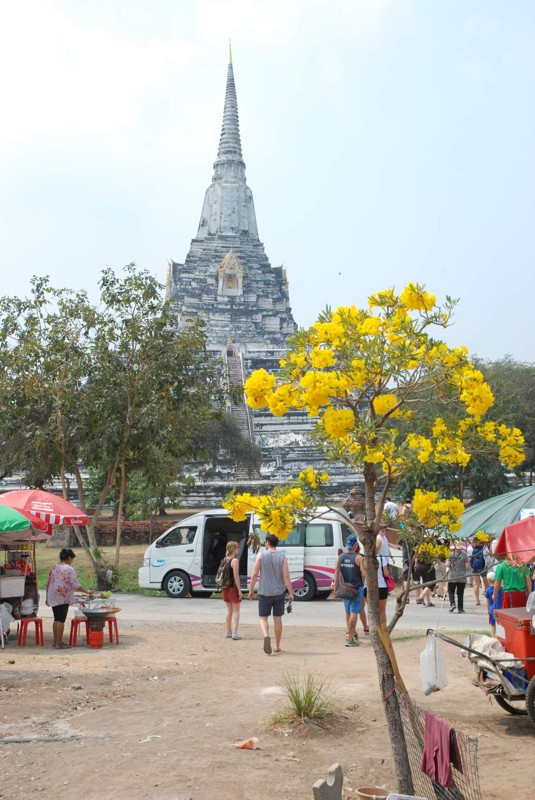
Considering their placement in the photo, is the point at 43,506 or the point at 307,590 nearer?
the point at 43,506

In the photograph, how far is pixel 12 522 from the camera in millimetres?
10781

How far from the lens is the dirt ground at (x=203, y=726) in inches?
222

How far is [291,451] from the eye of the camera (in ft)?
145

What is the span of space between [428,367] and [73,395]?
1368 centimetres

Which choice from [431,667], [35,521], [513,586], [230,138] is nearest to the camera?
[431,667]

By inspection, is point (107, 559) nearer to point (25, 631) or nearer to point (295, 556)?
point (295, 556)

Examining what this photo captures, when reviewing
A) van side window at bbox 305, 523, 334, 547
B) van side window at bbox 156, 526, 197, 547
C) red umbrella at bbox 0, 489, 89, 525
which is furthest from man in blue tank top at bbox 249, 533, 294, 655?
van side window at bbox 156, 526, 197, 547

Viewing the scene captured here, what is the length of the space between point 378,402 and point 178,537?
12.4m

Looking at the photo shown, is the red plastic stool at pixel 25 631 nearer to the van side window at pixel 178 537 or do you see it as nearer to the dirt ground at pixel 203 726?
the dirt ground at pixel 203 726

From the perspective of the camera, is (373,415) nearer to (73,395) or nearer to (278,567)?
(278,567)

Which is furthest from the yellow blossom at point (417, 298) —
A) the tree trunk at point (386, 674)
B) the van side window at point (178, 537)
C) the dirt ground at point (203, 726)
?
the van side window at point (178, 537)

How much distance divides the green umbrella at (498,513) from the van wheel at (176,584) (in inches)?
223

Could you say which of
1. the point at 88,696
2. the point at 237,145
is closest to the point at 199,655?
the point at 88,696

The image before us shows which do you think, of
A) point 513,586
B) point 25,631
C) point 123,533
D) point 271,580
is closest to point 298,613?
point 271,580
